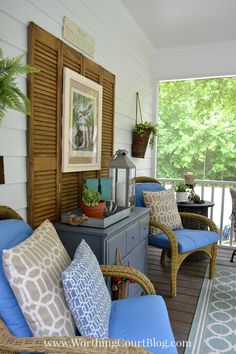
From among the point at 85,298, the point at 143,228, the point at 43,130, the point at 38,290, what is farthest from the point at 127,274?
the point at 43,130

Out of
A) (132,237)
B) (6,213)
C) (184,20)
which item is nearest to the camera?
(6,213)

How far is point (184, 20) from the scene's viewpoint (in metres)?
3.34

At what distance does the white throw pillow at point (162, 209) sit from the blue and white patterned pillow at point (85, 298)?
5.38 feet

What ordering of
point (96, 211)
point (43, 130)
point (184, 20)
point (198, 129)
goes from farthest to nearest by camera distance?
1. point (198, 129)
2. point (184, 20)
3. point (96, 211)
4. point (43, 130)

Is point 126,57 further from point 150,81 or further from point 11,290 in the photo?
point 11,290

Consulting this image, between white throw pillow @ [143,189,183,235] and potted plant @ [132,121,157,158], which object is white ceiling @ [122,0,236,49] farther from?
white throw pillow @ [143,189,183,235]

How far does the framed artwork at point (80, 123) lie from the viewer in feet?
7.07

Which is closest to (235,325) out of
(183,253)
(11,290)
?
(183,253)

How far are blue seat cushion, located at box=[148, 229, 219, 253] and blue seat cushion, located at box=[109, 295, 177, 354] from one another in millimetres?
1112

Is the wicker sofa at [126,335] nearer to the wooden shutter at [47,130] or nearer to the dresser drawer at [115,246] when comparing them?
the dresser drawer at [115,246]

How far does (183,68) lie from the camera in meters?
4.20

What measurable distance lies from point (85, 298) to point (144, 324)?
14.3 inches

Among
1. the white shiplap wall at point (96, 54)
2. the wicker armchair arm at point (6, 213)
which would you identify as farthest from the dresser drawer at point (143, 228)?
the wicker armchair arm at point (6, 213)

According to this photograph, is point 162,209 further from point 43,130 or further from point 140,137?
point 43,130
